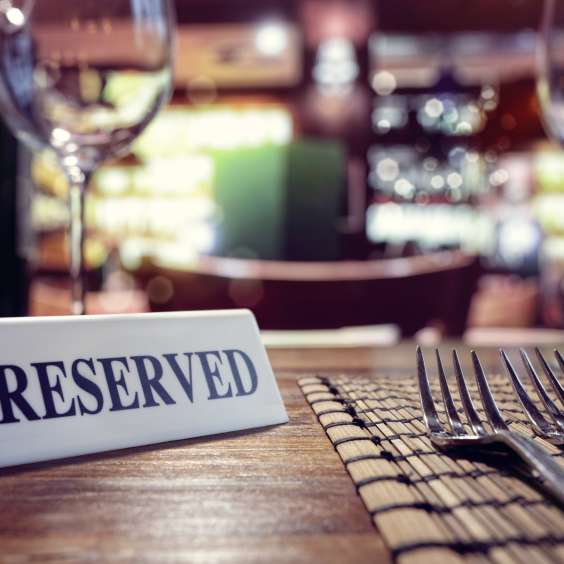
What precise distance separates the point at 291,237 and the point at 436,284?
3.23 feet

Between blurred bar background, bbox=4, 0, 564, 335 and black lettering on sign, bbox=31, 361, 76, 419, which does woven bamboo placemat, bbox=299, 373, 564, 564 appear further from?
blurred bar background, bbox=4, 0, 564, 335

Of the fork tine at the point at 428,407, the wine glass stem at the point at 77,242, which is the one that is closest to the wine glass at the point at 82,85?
the wine glass stem at the point at 77,242

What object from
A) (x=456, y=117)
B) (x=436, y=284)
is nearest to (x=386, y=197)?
(x=456, y=117)

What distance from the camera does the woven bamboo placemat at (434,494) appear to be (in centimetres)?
20

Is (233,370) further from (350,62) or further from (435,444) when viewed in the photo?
(350,62)

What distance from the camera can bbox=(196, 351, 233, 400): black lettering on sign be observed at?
1.15 ft

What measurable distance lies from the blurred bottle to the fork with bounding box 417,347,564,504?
719mm

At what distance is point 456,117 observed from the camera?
791 cm

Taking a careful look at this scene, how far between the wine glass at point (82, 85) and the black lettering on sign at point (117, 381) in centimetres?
11

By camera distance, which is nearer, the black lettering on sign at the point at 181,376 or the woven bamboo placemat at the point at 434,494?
the woven bamboo placemat at the point at 434,494

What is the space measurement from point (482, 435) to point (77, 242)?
271 millimetres

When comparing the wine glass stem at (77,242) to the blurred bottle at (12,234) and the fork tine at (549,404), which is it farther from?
the blurred bottle at (12,234)

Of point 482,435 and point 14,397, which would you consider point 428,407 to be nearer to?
point 482,435

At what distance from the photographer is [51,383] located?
312 mm
